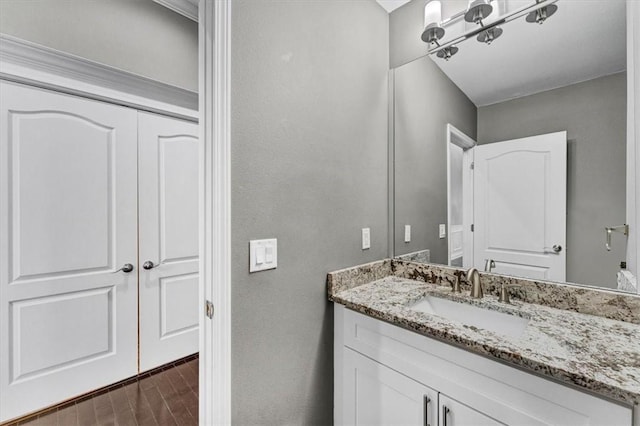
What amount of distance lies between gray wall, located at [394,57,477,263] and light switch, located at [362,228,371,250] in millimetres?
223

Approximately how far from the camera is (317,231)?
1.29m

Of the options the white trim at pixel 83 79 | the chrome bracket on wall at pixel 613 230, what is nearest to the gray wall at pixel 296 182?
the chrome bracket on wall at pixel 613 230

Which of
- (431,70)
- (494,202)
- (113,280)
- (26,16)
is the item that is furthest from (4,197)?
(494,202)

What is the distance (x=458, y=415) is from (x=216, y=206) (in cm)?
106

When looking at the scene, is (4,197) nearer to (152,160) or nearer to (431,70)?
(152,160)

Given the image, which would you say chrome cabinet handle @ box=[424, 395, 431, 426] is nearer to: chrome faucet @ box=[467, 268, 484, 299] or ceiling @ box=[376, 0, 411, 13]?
chrome faucet @ box=[467, 268, 484, 299]

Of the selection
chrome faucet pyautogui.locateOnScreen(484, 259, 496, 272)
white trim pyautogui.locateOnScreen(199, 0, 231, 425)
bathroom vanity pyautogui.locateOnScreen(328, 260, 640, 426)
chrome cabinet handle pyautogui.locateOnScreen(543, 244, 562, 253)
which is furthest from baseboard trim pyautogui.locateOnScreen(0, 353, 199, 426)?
chrome cabinet handle pyautogui.locateOnScreen(543, 244, 562, 253)

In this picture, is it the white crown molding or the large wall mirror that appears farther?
the white crown molding

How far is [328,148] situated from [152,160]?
1544mm

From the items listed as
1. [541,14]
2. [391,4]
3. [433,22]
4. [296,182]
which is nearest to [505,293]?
[296,182]

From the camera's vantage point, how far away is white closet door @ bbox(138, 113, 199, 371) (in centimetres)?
213

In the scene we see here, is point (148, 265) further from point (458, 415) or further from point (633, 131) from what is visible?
point (633, 131)

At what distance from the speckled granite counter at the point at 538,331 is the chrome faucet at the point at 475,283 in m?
0.04

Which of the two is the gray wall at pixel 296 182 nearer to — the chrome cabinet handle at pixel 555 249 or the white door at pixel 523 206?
the white door at pixel 523 206
